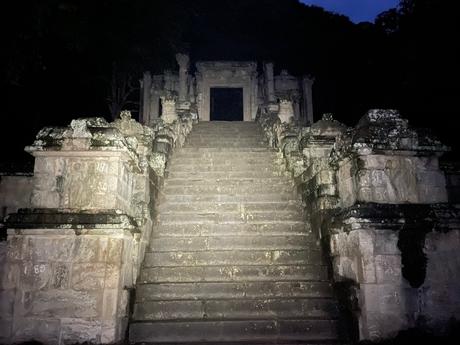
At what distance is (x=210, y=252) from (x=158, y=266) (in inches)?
35.6

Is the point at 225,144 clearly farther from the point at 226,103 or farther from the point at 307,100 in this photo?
the point at 226,103

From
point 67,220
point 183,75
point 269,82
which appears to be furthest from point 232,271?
point 183,75

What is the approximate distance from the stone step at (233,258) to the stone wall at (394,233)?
25.0 inches

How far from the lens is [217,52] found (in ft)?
116

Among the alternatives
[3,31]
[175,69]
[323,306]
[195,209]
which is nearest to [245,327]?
[323,306]

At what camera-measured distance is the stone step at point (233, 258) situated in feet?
20.3

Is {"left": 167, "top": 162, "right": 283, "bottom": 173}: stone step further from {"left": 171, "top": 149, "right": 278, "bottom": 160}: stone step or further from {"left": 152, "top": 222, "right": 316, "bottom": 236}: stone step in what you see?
{"left": 152, "top": 222, "right": 316, "bottom": 236}: stone step

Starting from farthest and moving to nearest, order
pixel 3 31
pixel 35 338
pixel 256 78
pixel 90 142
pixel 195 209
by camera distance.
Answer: pixel 256 78 → pixel 3 31 → pixel 195 209 → pixel 90 142 → pixel 35 338

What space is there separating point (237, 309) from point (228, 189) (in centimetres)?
353

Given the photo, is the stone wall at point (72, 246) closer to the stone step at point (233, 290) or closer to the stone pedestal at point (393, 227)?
the stone step at point (233, 290)

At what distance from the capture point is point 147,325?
16.5ft

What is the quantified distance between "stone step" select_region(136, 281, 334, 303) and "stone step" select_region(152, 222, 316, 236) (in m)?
1.24

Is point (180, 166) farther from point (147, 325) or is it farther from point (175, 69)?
point (175, 69)

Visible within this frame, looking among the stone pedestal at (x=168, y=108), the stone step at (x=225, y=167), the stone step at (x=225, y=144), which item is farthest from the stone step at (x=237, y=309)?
the stone pedestal at (x=168, y=108)
